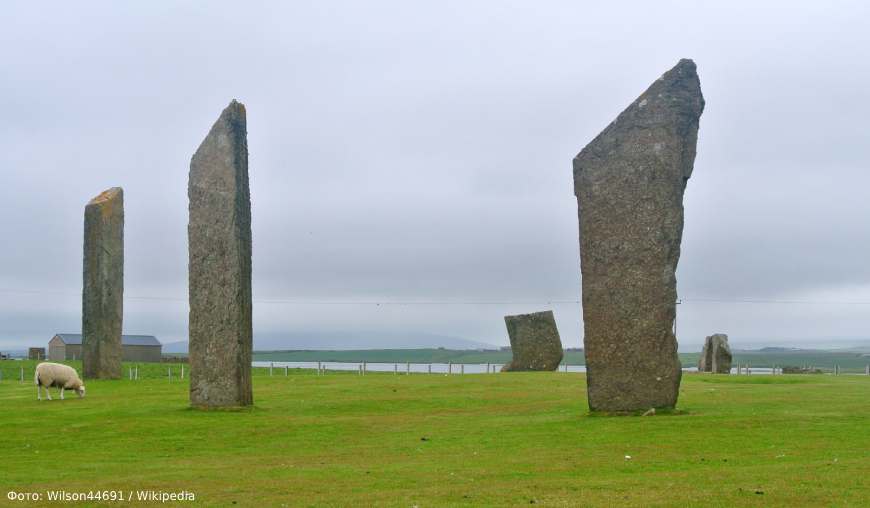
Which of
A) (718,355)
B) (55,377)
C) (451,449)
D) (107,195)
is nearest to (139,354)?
(107,195)

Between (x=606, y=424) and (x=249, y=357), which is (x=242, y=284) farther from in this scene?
(x=606, y=424)

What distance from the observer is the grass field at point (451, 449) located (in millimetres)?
10211

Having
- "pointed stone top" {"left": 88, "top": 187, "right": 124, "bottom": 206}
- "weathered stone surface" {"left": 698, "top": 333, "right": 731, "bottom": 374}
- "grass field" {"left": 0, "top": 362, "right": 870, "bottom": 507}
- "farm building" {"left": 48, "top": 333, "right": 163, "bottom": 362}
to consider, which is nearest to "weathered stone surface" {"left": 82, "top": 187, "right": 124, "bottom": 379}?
"pointed stone top" {"left": 88, "top": 187, "right": 124, "bottom": 206}

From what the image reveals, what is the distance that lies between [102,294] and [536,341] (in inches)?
614

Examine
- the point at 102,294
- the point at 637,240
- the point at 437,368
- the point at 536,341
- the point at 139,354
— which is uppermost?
the point at 637,240

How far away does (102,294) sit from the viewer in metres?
32.9

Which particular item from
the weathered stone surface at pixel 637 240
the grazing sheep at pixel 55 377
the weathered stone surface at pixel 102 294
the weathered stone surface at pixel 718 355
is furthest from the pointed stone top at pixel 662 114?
the weathered stone surface at pixel 718 355

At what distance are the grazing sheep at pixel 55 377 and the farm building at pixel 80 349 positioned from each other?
44.3 metres

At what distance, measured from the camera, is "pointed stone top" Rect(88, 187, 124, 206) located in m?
33.6

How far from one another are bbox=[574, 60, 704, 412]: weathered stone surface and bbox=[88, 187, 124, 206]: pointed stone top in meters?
20.8

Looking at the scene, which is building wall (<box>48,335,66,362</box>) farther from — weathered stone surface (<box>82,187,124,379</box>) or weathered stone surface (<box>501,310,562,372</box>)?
weathered stone surface (<box>501,310,562,372</box>)

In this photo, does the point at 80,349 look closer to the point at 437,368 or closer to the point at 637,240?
the point at 437,368

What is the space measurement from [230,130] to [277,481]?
1089 centimetres

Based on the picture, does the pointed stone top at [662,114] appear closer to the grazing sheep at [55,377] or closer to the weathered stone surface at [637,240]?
the weathered stone surface at [637,240]
